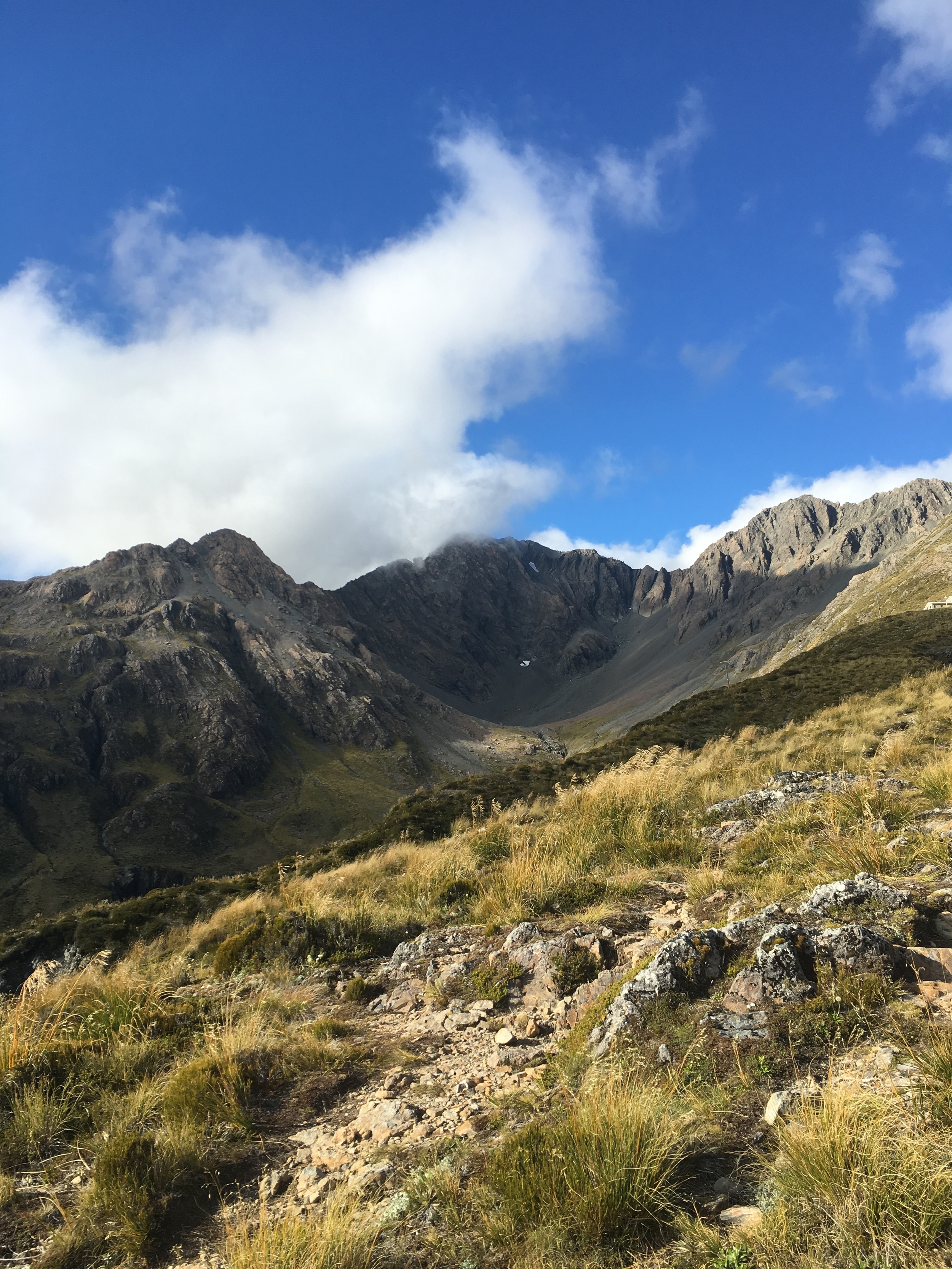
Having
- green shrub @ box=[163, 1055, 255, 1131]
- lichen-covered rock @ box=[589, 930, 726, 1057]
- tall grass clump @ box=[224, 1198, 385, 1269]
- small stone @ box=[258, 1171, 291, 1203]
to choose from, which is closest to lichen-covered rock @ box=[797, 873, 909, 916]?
lichen-covered rock @ box=[589, 930, 726, 1057]

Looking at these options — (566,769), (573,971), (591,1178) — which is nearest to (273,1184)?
(591,1178)

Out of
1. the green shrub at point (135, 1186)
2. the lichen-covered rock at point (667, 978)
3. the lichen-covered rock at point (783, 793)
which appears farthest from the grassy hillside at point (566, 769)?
the green shrub at point (135, 1186)

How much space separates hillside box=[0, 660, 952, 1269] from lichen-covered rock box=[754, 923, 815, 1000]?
19 millimetres

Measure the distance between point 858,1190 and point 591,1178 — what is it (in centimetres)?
129

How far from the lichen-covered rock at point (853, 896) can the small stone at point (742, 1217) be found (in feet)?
10.1

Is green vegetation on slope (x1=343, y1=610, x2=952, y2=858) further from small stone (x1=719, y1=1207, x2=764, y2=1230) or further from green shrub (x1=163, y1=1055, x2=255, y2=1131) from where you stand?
small stone (x1=719, y1=1207, x2=764, y2=1230)

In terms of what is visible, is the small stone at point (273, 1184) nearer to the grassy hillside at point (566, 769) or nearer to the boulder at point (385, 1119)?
the boulder at point (385, 1119)

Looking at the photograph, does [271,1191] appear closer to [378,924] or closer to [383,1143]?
[383,1143]

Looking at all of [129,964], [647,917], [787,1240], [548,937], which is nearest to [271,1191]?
[787,1240]

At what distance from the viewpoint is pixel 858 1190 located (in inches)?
117

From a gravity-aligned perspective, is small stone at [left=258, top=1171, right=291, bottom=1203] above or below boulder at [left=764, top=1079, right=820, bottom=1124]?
below

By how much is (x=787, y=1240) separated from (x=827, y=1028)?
74.2 inches

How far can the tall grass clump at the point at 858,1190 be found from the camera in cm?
271

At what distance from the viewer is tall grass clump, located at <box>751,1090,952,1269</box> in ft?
8.91
